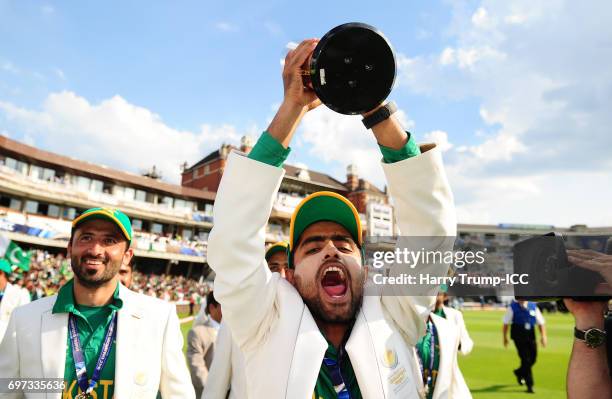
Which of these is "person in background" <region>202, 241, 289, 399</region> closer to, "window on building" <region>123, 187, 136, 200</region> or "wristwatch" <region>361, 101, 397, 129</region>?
"wristwatch" <region>361, 101, 397, 129</region>

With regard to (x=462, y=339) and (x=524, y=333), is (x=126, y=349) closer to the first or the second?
(x=462, y=339)

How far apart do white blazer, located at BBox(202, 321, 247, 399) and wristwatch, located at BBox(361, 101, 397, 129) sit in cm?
134

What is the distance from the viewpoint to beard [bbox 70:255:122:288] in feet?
9.16

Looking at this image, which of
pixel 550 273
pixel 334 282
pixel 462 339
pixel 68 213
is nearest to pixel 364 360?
pixel 334 282

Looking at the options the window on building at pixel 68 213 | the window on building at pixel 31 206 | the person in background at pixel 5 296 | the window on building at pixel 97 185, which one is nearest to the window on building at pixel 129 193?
the window on building at pixel 97 185

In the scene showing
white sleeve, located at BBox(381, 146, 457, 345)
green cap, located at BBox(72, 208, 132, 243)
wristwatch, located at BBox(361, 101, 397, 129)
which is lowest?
white sleeve, located at BBox(381, 146, 457, 345)

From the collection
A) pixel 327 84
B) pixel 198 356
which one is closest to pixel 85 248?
pixel 327 84

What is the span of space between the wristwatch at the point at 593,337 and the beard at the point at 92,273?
105 inches

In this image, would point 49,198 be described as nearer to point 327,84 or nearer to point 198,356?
point 198,356

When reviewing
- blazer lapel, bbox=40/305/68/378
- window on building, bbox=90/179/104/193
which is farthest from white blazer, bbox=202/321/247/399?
window on building, bbox=90/179/104/193

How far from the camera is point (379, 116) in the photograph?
5.57 ft

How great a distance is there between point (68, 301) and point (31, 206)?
1431 inches

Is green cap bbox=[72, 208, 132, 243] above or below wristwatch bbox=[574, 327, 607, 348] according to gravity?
above

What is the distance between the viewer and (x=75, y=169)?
35.8 metres
